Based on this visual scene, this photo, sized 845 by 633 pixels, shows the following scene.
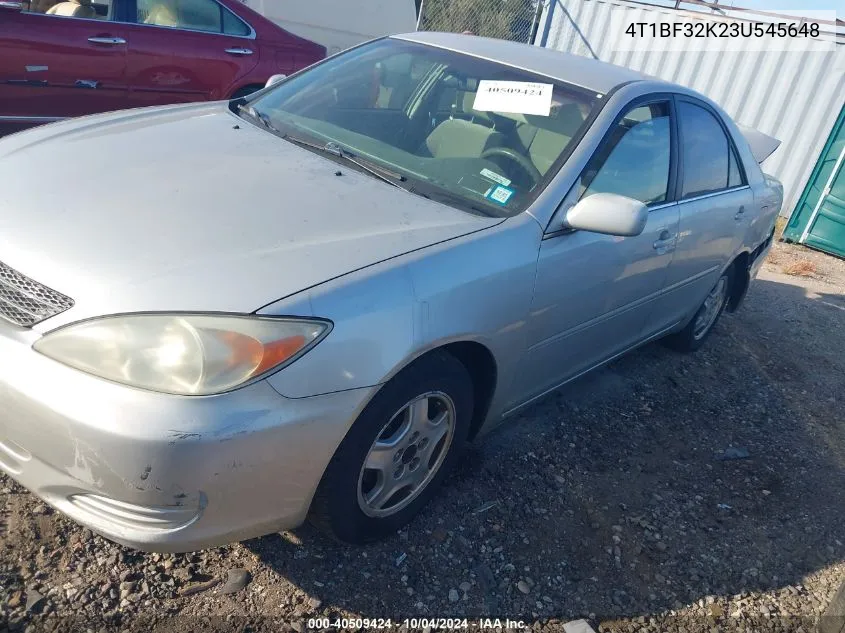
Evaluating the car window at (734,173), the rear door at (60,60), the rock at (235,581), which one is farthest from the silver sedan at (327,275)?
the rear door at (60,60)

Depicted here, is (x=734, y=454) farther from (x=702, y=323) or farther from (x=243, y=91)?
(x=243, y=91)

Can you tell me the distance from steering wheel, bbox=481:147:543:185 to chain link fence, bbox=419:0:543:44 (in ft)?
28.4

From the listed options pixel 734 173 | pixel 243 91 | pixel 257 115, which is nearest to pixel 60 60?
pixel 243 91

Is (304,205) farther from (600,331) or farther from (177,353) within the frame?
(600,331)

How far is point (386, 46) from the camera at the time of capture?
355 cm

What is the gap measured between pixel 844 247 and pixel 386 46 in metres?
7.01

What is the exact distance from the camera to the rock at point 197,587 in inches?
83.7

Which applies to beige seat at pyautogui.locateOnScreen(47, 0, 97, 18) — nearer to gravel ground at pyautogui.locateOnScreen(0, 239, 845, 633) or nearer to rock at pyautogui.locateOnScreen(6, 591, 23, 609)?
gravel ground at pyautogui.locateOnScreen(0, 239, 845, 633)

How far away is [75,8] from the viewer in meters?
5.13

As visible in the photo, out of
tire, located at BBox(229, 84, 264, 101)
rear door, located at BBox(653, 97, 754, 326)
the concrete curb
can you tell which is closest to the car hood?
the concrete curb

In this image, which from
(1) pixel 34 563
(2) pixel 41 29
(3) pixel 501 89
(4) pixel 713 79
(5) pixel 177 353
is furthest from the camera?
(4) pixel 713 79

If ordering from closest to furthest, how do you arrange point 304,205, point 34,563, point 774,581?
1. point 34,563
2. point 304,205
3. point 774,581

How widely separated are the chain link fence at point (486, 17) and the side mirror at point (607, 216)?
9.02 metres

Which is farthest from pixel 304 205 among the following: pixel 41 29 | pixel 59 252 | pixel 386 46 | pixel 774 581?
pixel 41 29
